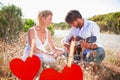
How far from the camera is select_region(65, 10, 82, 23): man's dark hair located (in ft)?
8.25

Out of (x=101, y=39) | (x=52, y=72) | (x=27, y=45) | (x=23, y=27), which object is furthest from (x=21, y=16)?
(x=52, y=72)

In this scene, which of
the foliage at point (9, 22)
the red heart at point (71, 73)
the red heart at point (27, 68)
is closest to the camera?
the red heart at point (71, 73)

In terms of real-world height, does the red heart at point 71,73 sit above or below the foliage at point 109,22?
below

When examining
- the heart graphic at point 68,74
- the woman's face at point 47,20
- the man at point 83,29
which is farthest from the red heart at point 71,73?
the woman's face at point 47,20

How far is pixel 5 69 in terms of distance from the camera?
112 inches

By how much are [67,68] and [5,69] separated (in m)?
1.11

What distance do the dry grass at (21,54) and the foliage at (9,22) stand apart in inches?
2.9

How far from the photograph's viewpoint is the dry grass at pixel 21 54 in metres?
2.60

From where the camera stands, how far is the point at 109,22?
103 inches

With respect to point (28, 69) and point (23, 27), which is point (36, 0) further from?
point (28, 69)

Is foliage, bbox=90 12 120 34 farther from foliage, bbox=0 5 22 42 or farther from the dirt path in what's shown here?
foliage, bbox=0 5 22 42

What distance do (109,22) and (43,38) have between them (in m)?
0.48

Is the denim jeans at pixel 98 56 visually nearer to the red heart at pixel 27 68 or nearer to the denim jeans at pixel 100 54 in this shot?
the denim jeans at pixel 100 54

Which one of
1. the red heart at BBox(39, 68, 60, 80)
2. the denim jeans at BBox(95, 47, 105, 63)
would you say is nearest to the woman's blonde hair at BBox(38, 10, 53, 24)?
the denim jeans at BBox(95, 47, 105, 63)
